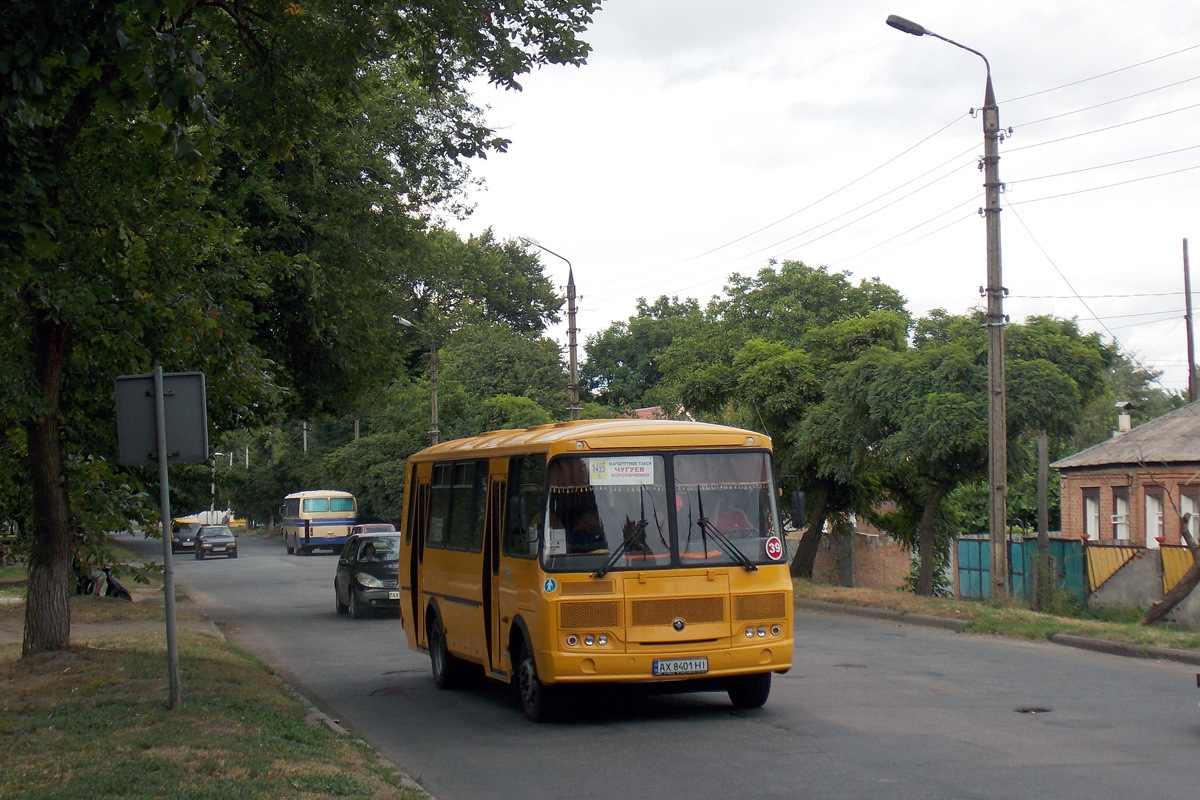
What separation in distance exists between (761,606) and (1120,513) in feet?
94.4

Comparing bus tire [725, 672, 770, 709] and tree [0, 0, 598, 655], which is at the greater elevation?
tree [0, 0, 598, 655]

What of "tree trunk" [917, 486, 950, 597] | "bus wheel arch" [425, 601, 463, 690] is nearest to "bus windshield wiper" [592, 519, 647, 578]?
"bus wheel arch" [425, 601, 463, 690]

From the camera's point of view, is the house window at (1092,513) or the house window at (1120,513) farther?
the house window at (1092,513)

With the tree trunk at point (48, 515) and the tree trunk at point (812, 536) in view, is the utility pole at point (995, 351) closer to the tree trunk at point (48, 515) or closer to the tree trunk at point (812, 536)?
the tree trunk at point (812, 536)

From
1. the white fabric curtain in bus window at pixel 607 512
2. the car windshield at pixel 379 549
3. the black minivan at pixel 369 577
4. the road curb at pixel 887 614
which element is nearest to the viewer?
the white fabric curtain in bus window at pixel 607 512

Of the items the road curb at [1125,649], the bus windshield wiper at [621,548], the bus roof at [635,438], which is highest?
the bus roof at [635,438]

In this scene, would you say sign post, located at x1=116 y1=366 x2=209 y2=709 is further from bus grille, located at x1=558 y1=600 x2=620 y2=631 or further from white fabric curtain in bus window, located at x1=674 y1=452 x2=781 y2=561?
white fabric curtain in bus window, located at x1=674 y1=452 x2=781 y2=561

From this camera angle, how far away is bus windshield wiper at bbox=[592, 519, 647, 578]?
1020cm

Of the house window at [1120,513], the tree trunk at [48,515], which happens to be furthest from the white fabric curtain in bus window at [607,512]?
the house window at [1120,513]

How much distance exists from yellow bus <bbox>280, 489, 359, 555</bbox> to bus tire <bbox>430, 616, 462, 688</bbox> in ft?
153

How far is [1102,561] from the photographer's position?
29828 mm

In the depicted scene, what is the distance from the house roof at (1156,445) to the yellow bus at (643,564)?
23841mm

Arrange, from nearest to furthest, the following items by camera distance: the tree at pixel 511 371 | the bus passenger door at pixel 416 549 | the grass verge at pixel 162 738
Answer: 1. the grass verge at pixel 162 738
2. the bus passenger door at pixel 416 549
3. the tree at pixel 511 371

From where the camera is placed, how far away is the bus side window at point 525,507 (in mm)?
10562
